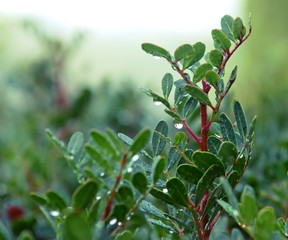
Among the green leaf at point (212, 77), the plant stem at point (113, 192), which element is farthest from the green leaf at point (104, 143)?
the green leaf at point (212, 77)

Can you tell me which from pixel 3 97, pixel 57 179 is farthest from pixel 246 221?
pixel 3 97

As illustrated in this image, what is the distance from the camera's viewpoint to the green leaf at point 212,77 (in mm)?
508

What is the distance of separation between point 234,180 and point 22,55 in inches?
82.6

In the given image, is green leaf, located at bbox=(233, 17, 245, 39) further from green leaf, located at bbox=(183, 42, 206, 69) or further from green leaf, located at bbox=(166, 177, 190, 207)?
green leaf, located at bbox=(166, 177, 190, 207)

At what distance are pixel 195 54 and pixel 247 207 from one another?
17 cm

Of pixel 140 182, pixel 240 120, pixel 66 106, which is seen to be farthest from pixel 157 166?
pixel 66 106

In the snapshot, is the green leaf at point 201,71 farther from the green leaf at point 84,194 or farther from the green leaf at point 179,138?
the green leaf at point 84,194

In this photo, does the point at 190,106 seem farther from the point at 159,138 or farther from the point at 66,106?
the point at 66,106

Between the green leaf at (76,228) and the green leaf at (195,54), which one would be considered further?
the green leaf at (195,54)

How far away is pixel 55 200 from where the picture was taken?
19.2 inches

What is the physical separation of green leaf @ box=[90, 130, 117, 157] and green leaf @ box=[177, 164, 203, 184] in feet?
0.25

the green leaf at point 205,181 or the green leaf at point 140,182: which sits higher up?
the green leaf at point 140,182

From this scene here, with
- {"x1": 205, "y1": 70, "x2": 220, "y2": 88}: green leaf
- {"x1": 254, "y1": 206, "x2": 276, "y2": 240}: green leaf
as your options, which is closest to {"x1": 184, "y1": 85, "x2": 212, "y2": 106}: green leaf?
{"x1": 205, "y1": 70, "x2": 220, "y2": 88}: green leaf

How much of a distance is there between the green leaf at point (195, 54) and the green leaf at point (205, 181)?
0.10m
